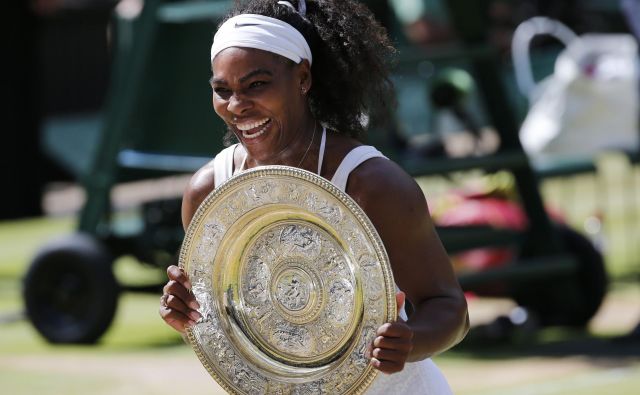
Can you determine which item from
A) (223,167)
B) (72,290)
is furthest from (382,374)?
(72,290)

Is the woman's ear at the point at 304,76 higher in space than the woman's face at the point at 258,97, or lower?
higher

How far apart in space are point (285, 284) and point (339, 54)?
1.62ft

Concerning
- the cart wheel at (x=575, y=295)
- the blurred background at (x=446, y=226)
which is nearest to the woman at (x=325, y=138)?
the blurred background at (x=446, y=226)

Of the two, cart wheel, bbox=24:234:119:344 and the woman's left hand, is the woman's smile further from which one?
cart wheel, bbox=24:234:119:344

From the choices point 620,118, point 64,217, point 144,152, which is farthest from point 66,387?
point 64,217

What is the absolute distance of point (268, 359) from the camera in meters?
2.56

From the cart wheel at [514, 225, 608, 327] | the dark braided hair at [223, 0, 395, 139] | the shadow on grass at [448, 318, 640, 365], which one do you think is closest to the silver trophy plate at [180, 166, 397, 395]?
the dark braided hair at [223, 0, 395, 139]

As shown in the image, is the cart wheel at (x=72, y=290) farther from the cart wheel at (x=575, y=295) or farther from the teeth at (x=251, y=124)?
the teeth at (x=251, y=124)

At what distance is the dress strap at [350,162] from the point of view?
8.36 feet

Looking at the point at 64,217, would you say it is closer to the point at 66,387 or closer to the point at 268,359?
the point at 66,387

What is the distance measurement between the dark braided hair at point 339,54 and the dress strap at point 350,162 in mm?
172

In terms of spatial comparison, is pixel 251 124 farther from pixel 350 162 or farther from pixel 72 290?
pixel 72 290

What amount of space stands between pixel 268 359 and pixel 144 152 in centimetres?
512

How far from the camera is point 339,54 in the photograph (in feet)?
8.94
